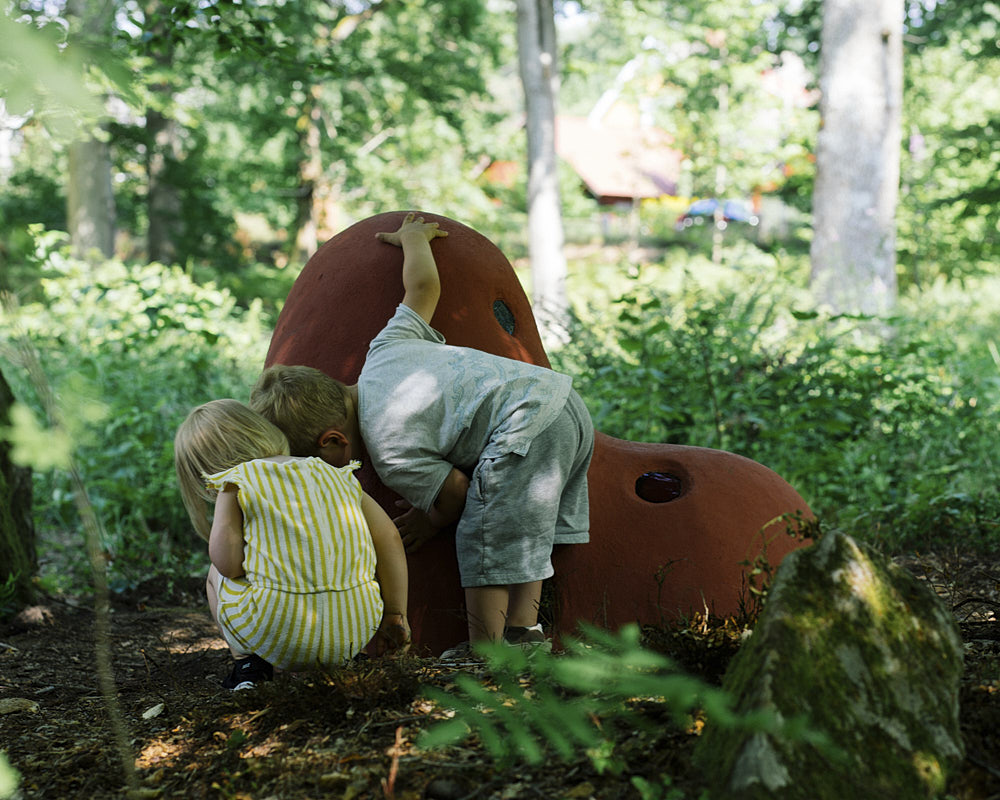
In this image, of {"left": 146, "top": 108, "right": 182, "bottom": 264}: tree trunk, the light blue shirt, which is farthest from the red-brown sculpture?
{"left": 146, "top": 108, "right": 182, "bottom": 264}: tree trunk

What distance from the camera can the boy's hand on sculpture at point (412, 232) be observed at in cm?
313

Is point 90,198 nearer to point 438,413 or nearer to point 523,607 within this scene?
point 438,413

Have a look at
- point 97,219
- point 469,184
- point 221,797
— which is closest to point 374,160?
point 469,184

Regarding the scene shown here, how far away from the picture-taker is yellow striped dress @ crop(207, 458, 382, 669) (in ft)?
7.61

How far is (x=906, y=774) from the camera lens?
1.45m

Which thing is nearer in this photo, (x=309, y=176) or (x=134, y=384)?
(x=134, y=384)

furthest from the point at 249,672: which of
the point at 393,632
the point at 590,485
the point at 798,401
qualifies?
the point at 798,401

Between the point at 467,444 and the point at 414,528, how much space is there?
315mm

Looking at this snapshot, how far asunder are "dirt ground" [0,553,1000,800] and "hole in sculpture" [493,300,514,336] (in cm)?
127

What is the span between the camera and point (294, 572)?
232 cm

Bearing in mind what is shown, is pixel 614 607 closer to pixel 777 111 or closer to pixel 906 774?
pixel 906 774

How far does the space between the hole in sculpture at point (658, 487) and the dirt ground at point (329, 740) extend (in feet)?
2.97

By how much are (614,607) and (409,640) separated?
671mm

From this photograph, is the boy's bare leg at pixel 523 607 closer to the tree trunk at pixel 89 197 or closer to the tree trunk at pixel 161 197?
the tree trunk at pixel 89 197
